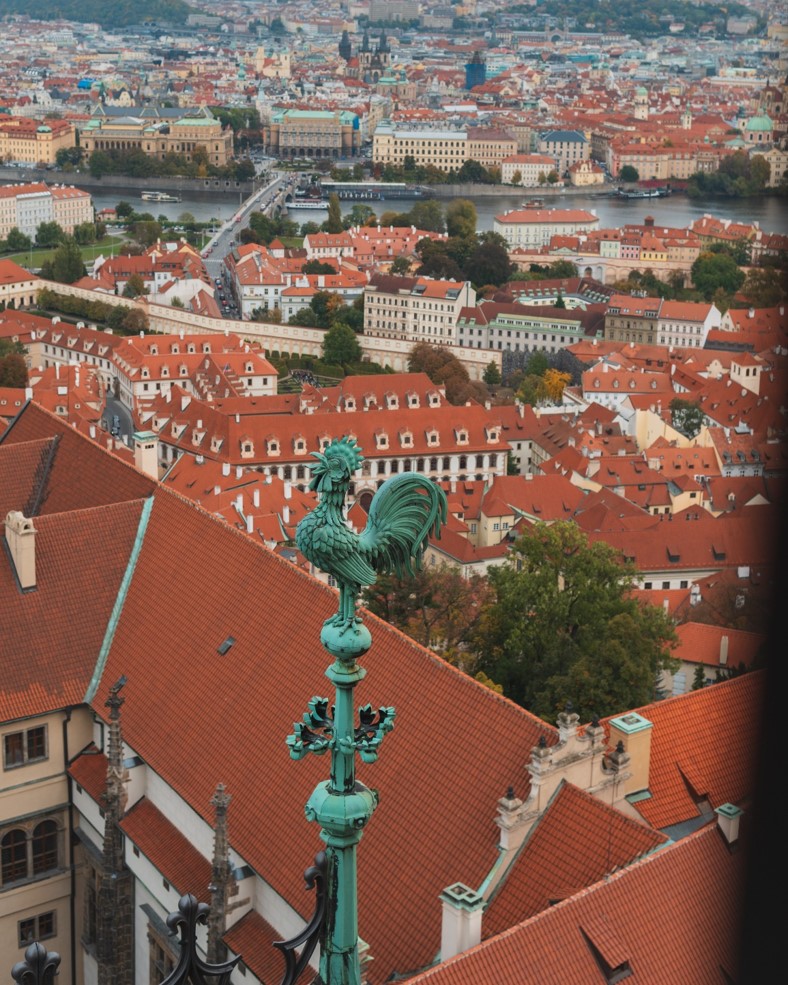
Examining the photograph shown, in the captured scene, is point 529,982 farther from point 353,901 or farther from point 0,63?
point 0,63

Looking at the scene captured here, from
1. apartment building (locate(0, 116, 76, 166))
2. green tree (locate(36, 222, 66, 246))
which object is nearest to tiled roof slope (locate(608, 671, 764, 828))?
green tree (locate(36, 222, 66, 246))

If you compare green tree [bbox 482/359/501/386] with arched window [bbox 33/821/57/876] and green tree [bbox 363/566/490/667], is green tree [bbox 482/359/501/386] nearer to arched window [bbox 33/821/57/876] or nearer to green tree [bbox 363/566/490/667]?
green tree [bbox 363/566/490/667]

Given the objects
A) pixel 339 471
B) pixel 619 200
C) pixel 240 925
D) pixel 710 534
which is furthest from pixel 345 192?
pixel 339 471

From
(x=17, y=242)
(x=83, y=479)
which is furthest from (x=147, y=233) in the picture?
(x=83, y=479)

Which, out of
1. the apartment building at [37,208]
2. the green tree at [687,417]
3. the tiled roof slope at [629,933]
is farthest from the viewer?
the apartment building at [37,208]

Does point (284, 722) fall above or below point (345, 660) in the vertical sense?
below

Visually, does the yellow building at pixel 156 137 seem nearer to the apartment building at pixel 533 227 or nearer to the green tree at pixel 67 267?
the apartment building at pixel 533 227

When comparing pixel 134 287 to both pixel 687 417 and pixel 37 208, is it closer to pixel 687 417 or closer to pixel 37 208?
pixel 37 208

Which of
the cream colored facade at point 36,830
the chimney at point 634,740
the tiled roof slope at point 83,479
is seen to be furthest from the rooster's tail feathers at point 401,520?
the tiled roof slope at point 83,479
